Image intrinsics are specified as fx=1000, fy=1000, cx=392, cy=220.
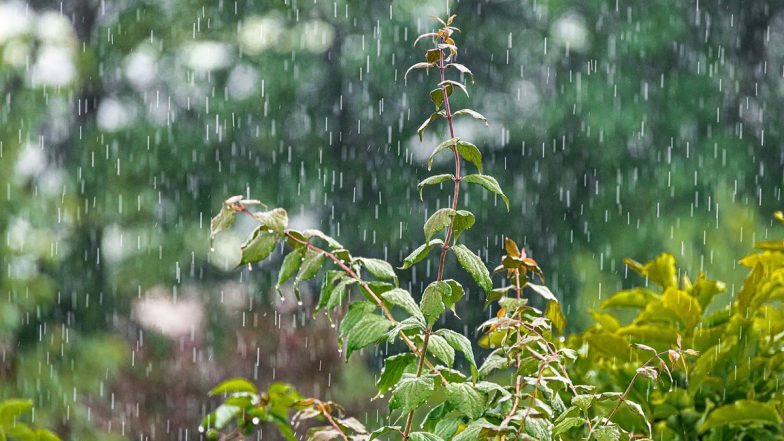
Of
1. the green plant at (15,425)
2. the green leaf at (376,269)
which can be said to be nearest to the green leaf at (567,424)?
the green leaf at (376,269)

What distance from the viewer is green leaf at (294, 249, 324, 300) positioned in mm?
1019

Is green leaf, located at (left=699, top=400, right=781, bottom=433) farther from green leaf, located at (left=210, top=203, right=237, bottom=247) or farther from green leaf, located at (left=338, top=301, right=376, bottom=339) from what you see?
green leaf, located at (left=210, top=203, right=237, bottom=247)

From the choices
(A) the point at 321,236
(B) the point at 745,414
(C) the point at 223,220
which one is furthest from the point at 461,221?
(B) the point at 745,414

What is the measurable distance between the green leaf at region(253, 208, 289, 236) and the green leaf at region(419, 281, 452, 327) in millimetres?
161

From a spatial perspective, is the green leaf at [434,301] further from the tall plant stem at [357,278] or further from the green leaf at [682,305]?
the green leaf at [682,305]

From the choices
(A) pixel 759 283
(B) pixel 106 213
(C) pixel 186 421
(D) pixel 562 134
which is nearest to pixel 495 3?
(D) pixel 562 134

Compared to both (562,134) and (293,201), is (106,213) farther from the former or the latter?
(562,134)

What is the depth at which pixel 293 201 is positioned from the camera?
267 inches

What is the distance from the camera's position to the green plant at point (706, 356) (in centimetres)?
134

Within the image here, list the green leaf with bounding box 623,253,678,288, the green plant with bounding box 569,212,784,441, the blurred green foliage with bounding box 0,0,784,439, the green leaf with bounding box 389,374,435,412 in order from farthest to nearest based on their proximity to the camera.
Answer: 1. the blurred green foliage with bounding box 0,0,784,439
2. the green leaf with bounding box 623,253,678,288
3. the green plant with bounding box 569,212,784,441
4. the green leaf with bounding box 389,374,435,412

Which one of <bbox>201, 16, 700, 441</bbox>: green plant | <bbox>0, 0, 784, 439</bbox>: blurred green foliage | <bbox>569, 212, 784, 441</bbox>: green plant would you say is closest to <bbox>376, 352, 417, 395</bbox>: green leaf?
<bbox>201, 16, 700, 441</bbox>: green plant

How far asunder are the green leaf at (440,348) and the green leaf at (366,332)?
1.9 inches

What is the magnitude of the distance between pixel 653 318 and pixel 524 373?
1.21 ft

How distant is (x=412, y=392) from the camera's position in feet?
3.21
